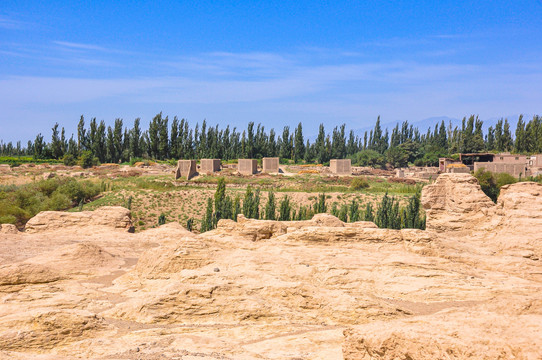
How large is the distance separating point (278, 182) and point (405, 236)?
130 ft

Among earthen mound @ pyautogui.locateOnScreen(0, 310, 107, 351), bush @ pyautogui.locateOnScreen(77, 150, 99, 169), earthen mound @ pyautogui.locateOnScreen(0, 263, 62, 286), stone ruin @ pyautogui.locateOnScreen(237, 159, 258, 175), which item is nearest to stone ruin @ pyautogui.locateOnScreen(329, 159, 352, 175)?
stone ruin @ pyautogui.locateOnScreen(237, 159, 258, 175)

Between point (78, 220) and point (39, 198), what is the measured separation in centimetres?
1830

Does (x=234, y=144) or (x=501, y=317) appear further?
(x=234, y=144)

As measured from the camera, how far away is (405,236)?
15.0 meters

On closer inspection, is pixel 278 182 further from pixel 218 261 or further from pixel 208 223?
pixel 218 261

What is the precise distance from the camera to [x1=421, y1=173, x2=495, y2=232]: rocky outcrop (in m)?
19.5

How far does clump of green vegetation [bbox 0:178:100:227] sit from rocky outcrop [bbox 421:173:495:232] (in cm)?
2718

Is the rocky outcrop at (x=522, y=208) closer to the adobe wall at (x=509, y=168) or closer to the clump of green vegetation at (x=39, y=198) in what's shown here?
the clump of green vegetation at (x=39, y=198)

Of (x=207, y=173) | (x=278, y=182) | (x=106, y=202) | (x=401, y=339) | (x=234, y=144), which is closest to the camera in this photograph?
(x=401, y=339)

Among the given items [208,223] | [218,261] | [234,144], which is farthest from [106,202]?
[234,144]

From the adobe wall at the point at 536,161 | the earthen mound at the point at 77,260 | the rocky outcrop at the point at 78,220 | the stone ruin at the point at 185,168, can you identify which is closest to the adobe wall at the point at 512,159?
the adobe wall at the point at 536,161

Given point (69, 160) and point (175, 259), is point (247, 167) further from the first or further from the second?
point (175, 259)

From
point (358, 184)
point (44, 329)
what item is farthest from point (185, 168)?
point (44, 329)

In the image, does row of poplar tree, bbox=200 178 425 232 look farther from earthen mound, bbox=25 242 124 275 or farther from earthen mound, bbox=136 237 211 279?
earthen mound, bbox=136 237 211 279
